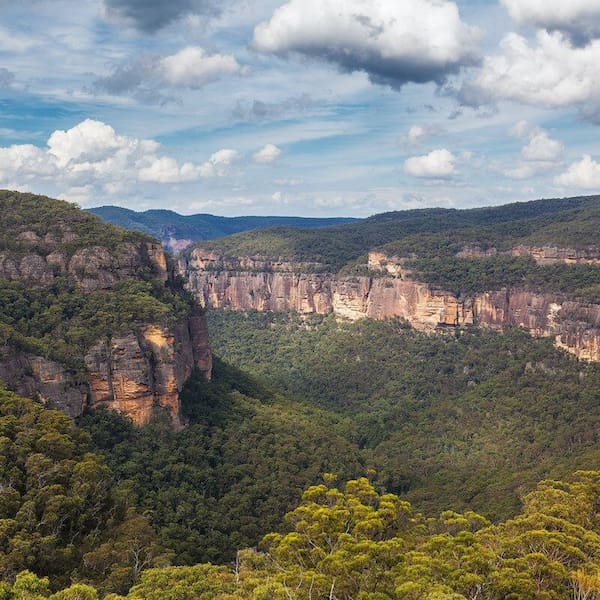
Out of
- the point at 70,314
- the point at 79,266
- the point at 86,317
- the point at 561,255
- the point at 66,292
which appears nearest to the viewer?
the point at 86,317

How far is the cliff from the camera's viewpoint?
81.8 metres

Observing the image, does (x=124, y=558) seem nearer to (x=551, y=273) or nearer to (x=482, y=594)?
(x=482, y=594)

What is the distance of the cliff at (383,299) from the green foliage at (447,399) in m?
2.41

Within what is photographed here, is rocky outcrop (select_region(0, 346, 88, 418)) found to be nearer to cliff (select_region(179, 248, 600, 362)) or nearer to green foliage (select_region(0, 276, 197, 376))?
green foliage (select_region(0, 276, 197, 376))

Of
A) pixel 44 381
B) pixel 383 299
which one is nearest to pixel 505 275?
pixel 383 299

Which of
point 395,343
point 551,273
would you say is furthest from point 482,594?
point 395,343

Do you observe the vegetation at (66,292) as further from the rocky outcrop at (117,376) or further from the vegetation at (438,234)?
the vegetation at (438,234)

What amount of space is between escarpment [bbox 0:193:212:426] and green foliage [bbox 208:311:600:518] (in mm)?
24883

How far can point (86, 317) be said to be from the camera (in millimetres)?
50969

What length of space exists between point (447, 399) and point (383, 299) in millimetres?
29304

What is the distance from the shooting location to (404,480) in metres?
64.7

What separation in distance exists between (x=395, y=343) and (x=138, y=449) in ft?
211

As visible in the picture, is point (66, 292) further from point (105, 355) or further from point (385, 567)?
point (385, 567)

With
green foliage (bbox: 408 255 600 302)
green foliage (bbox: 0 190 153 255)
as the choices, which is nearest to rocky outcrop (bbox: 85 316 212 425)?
green foliage (bbox: 0 190 153 255)
